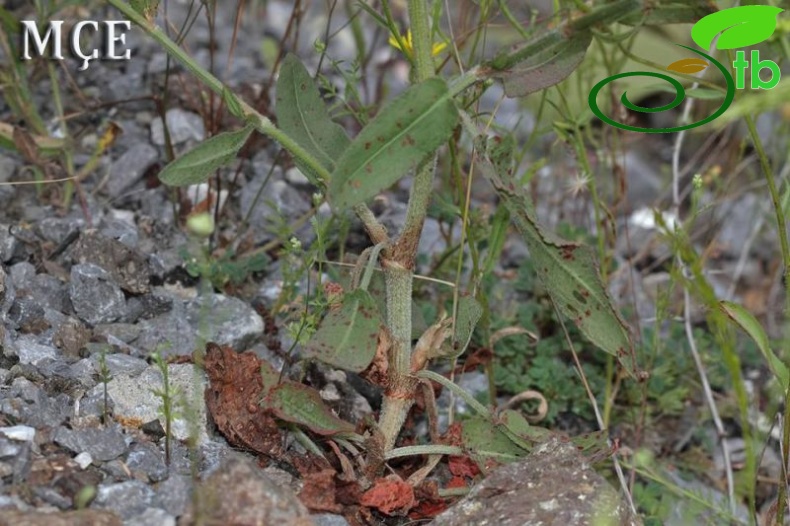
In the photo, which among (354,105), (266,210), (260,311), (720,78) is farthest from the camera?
(720,78)

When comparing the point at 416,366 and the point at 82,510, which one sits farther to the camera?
the point at 416,366

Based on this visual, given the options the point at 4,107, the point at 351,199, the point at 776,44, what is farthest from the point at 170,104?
the point at 776,44

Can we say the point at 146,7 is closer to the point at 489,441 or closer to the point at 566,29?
the point at 566,29

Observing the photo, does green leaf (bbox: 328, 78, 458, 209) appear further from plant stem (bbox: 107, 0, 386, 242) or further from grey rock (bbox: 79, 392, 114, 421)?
grey rock (bbox: 79, 392, 114, 421)

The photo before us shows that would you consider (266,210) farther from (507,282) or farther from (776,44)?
(776,44)

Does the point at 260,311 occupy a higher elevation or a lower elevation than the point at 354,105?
lower

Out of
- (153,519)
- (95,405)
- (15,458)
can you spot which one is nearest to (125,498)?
(153,519)

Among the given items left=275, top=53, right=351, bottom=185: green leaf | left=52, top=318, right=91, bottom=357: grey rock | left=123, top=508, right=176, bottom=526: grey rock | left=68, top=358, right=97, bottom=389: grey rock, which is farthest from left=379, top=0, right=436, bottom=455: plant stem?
left=52, top=318, right=91, bottom=357: grey rock
